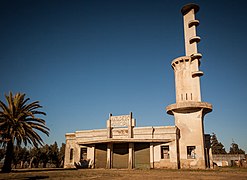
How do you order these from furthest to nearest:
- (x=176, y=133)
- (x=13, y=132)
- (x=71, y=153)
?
(x=71, y=153) < (x=176, y=133) < (x=13, y=132)

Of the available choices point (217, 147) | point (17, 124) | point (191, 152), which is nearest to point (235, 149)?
point (217, 147)

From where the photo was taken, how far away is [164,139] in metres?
28.1

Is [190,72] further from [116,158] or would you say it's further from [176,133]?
[116,158]

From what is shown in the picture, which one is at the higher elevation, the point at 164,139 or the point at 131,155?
the point at 164,139

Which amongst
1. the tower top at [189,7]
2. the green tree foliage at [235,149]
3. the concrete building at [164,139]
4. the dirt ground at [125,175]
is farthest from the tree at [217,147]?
the dirt ground at [125,175]

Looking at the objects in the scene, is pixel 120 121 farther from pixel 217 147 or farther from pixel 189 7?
pixel 217 147

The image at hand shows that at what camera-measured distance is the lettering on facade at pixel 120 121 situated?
29.8 m

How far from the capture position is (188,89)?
102 feet

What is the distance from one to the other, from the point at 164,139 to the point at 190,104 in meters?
5.55

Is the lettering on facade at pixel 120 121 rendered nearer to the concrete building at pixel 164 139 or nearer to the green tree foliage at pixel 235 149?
the concrete building at pixel 164 139

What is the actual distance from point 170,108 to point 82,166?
1434 cm

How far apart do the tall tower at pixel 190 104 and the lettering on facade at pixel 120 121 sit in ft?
19.4

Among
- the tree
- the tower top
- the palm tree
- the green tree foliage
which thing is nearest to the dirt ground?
the palm tree

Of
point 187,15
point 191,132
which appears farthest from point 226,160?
point 187,15
